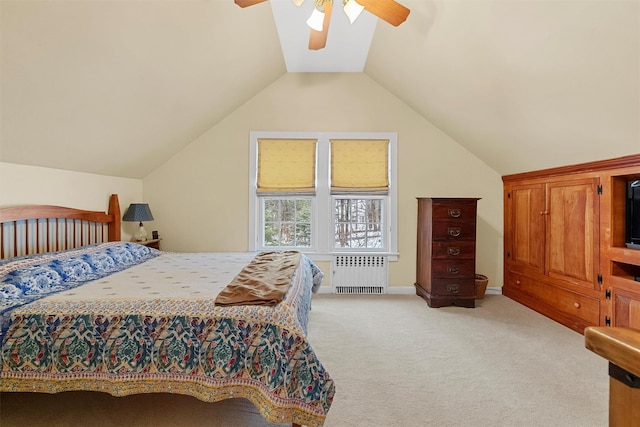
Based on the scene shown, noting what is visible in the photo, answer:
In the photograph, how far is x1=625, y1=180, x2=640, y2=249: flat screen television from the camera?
2.45 m

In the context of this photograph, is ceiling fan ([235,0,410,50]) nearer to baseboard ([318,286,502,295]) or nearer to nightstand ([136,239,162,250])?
nightstand ([136,239,162,250])

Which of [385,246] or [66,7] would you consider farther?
[385,246]

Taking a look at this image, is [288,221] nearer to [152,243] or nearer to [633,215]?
[152,243]

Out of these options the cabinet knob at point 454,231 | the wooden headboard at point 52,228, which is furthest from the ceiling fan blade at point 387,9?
the wooden headboard at point 52,228

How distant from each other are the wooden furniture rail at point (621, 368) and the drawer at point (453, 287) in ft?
10.6

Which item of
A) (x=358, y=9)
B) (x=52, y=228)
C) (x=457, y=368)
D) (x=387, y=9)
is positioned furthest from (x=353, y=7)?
(x=52, y=228)

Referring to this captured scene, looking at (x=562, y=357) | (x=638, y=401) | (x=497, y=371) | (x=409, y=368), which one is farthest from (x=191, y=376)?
(x=562, y=357)

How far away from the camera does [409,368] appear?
2.25 meters

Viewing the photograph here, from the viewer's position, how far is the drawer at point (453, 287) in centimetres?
356

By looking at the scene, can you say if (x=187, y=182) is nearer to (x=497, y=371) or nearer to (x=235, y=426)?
(x=235, y=426)

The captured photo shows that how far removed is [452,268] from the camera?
141 inches

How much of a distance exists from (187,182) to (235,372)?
3085 millimetres

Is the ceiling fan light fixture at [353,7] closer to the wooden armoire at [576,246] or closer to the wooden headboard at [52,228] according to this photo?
the wooden armoire at [576,246]

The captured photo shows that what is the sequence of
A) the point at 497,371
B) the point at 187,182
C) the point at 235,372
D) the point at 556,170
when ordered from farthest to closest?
the point at 187,182 < the point at 556,170 < the point at 497,371 < the point at 235,372
